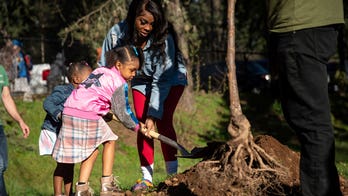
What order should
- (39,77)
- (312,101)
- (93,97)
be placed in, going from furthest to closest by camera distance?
(39,77) < (93,97) < (312,101)

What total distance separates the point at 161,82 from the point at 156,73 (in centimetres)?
10

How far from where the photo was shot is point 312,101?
3.68 metres

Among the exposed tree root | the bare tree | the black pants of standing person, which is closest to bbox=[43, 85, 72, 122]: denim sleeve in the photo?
the exposed tree root

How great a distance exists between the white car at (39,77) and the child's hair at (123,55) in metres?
12.7

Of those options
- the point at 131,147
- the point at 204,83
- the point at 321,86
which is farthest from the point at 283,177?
the point at 204,83

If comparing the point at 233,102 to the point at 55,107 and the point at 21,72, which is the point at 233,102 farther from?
the point at 21,72

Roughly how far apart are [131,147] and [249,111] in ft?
23.2

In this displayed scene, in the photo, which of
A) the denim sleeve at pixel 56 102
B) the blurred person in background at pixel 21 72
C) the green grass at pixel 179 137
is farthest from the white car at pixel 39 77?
the denim sleeve at pixel 56 102

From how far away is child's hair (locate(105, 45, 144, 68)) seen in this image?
5043 millimetres

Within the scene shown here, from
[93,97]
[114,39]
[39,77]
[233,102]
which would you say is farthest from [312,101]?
[39,77]

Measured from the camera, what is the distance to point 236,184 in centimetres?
418

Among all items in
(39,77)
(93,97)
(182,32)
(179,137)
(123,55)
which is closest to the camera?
(93,97)

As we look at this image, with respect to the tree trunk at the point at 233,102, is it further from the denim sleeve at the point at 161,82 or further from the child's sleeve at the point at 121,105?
the denim sleeve at the point at 161,82

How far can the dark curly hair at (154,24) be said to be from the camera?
17.8 feet
